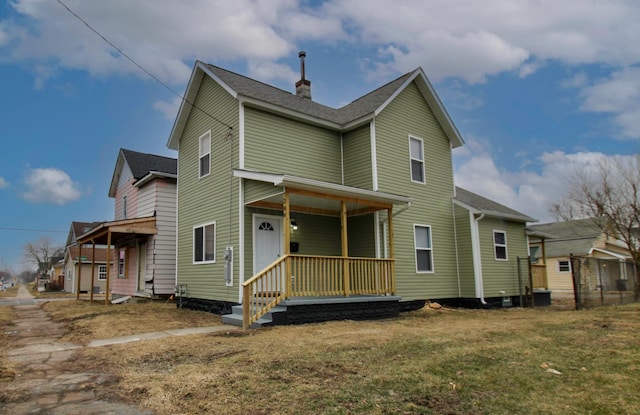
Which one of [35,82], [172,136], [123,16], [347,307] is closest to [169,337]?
[347,307]

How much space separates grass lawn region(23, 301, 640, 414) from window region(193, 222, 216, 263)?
4243 mm

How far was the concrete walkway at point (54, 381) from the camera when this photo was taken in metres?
3.89

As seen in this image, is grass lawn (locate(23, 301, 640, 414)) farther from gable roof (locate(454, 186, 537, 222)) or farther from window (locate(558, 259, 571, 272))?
window (locate(558, 259, 571, 272))

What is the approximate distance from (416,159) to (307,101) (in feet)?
13.5

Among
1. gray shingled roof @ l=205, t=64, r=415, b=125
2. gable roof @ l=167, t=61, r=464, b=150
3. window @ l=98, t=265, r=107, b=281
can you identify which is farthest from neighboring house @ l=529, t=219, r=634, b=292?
window @ l=98, t=265, r=107, b=281

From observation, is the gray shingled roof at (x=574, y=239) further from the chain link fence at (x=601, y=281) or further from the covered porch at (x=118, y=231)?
the covered porch at (x=118, y=231)

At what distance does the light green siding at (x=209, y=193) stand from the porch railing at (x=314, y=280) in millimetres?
1519

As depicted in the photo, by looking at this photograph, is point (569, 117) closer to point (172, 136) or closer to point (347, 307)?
point (347, 307)

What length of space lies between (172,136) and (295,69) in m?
5.07

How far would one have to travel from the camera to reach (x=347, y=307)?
10.0m

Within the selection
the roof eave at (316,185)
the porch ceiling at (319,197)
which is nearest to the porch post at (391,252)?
the porch ceiling at (319,197)

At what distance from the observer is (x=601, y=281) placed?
13.9 m

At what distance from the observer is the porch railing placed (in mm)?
8984

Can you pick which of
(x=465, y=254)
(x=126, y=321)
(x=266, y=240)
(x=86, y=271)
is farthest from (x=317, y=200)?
(x=86, y=271)
